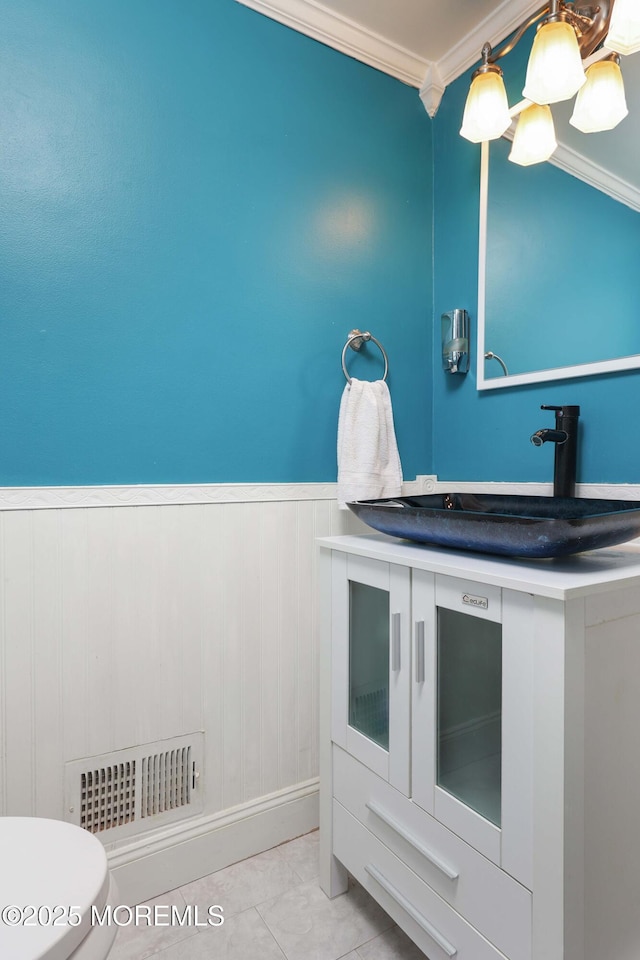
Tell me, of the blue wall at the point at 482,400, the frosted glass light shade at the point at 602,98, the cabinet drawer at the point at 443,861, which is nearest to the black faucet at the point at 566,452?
the blue wall at the point at 482,400

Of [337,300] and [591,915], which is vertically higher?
[337,300]

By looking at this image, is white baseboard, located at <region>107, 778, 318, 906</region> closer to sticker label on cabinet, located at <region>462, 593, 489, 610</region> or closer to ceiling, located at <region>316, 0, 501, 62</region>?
sticker label on cabinet, located at <region>462, 593, 489, 610</region>

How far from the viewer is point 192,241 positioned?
1.34 meters

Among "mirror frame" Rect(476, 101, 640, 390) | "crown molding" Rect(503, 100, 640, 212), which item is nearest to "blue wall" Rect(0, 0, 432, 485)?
"mirror frame" Rect(476, 101, 640, 390)

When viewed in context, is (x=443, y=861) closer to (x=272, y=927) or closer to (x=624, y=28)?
(x=272, y=927)

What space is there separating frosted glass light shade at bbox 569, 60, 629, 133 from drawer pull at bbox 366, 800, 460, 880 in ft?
5.33

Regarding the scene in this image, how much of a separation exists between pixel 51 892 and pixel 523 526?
86 centimetres

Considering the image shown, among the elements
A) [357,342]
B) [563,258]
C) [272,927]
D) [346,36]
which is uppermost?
[346,36]

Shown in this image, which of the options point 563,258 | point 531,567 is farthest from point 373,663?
point 563,258

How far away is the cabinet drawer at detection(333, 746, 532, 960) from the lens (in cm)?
80

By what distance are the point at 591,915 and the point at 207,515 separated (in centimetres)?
108

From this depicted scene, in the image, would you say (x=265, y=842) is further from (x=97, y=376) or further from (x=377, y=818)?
(x=97, y=376)

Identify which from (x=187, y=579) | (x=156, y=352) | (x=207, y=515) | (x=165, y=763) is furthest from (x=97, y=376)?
(x=165, y=763)

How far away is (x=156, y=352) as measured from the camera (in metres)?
1.30
